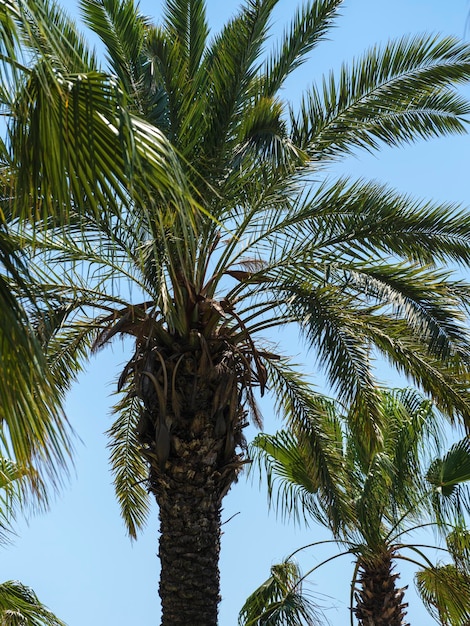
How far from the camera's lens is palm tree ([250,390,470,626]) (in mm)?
13062

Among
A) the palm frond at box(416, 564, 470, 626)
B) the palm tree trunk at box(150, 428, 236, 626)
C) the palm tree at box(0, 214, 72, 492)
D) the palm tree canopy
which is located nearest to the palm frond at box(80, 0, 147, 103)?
the palm tree canopy

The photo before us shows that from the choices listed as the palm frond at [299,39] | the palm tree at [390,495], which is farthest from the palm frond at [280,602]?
the palm frond at [299,39]

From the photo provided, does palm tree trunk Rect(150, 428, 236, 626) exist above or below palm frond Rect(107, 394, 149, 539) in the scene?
below

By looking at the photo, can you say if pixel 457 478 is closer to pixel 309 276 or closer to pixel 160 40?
pixel 309 276

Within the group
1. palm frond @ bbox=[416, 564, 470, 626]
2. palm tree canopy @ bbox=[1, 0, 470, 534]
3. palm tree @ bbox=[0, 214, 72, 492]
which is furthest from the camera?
palm frond @ bbox=[416, 564, 470, 626]

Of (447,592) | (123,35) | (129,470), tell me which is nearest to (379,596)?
(447,592)

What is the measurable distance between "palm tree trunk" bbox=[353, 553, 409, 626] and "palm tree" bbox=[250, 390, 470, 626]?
1 centimetres

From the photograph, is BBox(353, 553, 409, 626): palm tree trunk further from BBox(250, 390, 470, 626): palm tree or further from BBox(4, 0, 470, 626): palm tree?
BBox(4, 0, 470, 626): palm tree

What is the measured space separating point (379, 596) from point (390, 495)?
1574 millimetres

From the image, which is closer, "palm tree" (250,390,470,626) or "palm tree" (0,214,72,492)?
"palm tree" (0,214,72,492)

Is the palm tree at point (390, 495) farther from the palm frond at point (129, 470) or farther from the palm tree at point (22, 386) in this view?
the palm tree at point (22, 386)

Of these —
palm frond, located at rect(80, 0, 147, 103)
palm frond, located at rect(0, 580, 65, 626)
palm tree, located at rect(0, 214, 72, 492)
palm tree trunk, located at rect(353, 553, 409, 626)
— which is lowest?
palm tree, located at rect(0, 214, 72, 492)

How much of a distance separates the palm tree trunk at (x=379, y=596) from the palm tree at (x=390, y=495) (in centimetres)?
1

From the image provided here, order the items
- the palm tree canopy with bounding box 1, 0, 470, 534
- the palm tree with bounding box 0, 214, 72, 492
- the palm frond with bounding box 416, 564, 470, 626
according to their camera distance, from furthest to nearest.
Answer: the palm frond with bounding box 416, 564, 470, 626 → the palm tree canopy with bounding box 1, 0, 470, 534 → the palm tree with bounding box 0, 214, 72, 492
